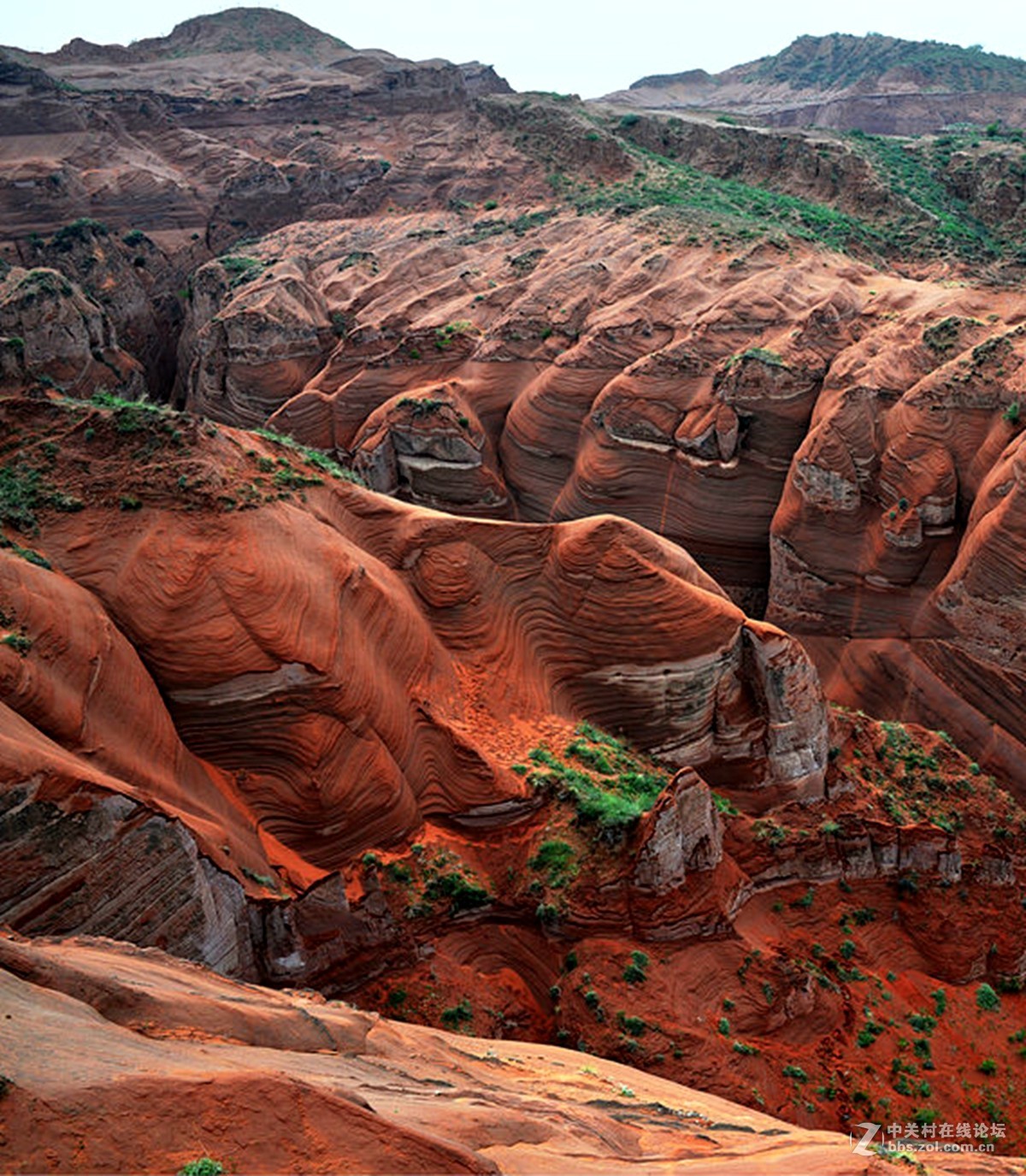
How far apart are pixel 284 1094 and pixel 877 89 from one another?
10471cm

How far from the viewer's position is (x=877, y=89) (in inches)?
3588

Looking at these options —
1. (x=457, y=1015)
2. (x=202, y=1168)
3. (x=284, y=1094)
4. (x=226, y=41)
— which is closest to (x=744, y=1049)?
(x=457, y=1015)

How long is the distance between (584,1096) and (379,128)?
72.2 meters

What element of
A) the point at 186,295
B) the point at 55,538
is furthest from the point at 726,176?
the point at 55,538

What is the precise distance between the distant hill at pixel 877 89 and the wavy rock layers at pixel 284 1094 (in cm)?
9095

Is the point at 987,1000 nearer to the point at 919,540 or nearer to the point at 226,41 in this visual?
the point at 919,540

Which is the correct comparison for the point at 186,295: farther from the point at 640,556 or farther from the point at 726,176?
the point at 640,556

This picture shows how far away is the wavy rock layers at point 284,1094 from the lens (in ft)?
22.0

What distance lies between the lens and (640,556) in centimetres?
1969

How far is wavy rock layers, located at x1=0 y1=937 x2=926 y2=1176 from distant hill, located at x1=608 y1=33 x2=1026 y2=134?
298ft

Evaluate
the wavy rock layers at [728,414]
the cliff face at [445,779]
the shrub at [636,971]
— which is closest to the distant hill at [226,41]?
the wavy rock layers at [728,414]

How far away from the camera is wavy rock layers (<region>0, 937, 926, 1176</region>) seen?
6.70 metres

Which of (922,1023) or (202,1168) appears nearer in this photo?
(202,1168)

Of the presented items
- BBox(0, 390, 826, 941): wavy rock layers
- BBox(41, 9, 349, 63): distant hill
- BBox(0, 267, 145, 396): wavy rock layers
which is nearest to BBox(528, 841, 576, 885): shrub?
BBox(0, 390, 826, 941): wavy rock layers
